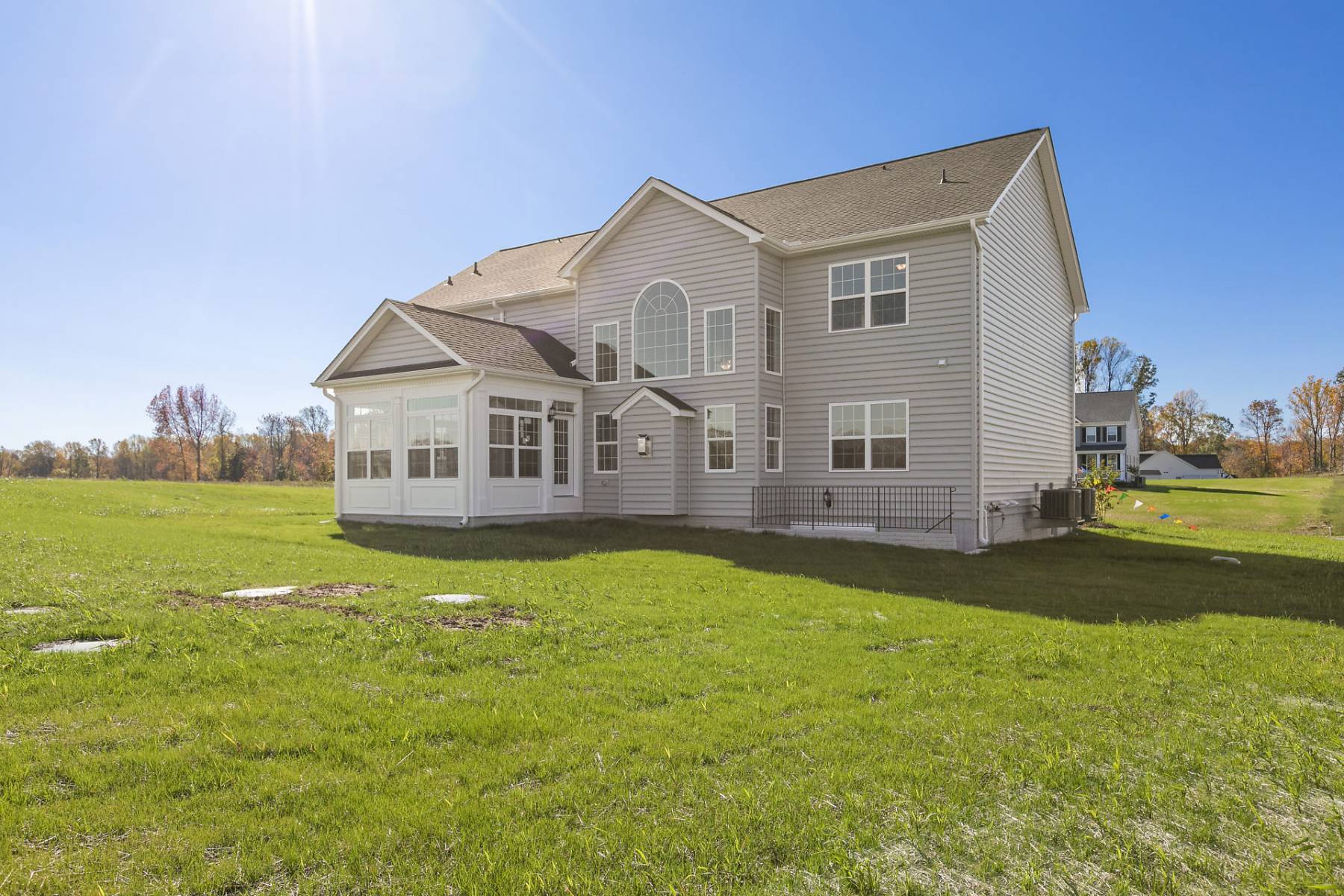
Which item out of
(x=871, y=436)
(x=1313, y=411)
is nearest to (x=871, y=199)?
(x=871, y=436)

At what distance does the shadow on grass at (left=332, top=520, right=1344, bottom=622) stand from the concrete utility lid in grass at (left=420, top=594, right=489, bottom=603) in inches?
163

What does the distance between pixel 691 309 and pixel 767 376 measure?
7.85 feet

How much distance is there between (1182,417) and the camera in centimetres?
8412

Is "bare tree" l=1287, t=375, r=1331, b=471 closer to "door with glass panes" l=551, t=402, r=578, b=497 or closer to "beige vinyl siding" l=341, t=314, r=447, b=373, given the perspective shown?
"door with glass panes" l=551, t=402, r=578, b=497

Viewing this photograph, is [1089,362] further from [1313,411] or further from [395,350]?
[395,350]

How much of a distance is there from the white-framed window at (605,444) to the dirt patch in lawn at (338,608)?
1084cm

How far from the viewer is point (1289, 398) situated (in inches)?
2837

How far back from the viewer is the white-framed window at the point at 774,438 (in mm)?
17531

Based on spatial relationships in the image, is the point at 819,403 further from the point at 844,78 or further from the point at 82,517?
the point at 82,517

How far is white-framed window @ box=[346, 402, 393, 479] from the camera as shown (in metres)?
18.5

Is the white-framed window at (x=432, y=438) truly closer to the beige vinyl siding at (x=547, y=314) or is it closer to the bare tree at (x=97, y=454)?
the beige vinyl siding at (x=547, y=314)

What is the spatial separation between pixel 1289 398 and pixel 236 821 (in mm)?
90075

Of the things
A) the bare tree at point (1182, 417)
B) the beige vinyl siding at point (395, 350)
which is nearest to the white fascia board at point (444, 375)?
the beige vinyl siding at point (395, 350)

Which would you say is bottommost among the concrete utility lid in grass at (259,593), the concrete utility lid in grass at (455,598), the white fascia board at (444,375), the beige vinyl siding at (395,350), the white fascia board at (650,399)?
the concrete utility lid in grass at (455,598)
